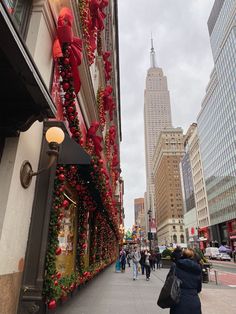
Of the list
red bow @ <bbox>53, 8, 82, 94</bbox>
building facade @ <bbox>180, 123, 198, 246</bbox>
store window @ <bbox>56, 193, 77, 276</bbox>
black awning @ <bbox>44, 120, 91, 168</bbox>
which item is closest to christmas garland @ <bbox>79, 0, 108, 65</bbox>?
red bow @ <bbox>53, 8, 82, 94</bbox>

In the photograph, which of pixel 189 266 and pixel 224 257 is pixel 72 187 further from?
pixel 224 257

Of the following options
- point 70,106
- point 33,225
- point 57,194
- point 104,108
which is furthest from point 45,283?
point 104,108

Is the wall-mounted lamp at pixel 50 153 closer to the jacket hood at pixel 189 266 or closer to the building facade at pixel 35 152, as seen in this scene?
the building facade at pixel 35 152

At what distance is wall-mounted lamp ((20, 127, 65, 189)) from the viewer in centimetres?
457

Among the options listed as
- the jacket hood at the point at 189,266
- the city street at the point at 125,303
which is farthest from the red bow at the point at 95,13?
the city street at the point at 125,303

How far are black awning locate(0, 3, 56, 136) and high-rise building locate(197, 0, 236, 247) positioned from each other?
63.8 m

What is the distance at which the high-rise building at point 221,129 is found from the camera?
2544 inches

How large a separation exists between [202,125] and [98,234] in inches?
3224

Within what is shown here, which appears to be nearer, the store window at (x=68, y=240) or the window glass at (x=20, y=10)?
the window glass at (x=20, y=10)

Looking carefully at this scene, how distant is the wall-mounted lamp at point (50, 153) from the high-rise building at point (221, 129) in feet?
207

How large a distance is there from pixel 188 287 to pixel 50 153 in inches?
135

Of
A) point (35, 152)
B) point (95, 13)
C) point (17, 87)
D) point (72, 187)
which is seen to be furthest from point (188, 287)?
point (95, 13)

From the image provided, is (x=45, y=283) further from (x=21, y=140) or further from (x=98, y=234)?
(x=98, y=234)

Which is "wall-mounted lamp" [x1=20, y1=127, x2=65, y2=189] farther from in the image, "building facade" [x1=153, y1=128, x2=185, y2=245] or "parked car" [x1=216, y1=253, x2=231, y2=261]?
"building facade" [x1=153, y1=128, x2=185, y2=245]
